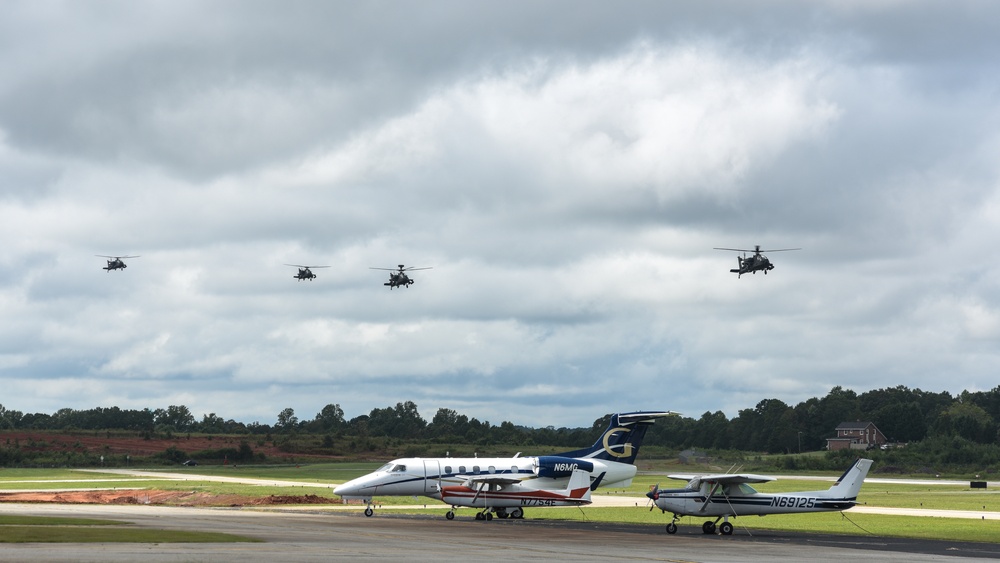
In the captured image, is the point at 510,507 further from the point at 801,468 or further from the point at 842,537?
the point at 801,468

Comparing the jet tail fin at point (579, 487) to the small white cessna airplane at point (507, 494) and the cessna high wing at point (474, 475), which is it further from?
the cessna high wing at point (474, 475)

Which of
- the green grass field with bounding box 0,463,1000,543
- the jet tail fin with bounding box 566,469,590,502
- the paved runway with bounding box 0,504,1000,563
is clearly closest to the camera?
the paved runway with bounding box 0,504,1000,563

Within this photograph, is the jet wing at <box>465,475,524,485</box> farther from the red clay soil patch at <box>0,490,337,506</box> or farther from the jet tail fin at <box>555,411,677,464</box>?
the red clay soil patch at <box>0,490,337,506</box>

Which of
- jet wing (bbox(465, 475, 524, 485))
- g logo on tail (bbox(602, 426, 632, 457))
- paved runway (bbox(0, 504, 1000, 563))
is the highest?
g logo on tail (bbox(602, 426, 632, 457))

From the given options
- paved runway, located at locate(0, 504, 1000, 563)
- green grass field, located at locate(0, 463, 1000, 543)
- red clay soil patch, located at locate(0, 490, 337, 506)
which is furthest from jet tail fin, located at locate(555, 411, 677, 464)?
red clay soil patch, located at locate(0, 490, 337, 506)

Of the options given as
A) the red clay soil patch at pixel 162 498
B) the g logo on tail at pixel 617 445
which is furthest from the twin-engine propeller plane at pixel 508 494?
the red clay soil patch at pixel 162 498

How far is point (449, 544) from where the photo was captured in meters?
37.3

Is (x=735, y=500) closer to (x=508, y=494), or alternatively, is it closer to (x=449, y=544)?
(x=508, y=494)

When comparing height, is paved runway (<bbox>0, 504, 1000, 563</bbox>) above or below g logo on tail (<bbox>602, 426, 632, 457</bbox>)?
below

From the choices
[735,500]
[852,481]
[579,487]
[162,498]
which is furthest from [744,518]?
[162,498]

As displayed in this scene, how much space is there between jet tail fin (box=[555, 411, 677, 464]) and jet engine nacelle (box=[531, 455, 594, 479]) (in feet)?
5.33

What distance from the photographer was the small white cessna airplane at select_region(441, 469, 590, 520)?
5331cm

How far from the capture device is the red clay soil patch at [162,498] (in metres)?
64.2

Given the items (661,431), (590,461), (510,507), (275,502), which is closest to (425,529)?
(510,507)
